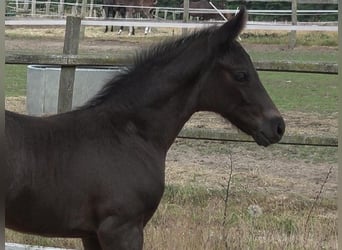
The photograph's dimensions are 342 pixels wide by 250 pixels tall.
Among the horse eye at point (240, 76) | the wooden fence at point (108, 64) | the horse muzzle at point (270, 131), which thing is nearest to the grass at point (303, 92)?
the wooden fence at point (108, 64)

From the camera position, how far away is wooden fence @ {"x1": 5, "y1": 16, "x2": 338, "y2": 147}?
201 inches

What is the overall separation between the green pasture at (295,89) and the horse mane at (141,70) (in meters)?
6.44

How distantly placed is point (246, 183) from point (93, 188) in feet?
10.5

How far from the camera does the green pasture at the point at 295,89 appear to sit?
34.7 ft

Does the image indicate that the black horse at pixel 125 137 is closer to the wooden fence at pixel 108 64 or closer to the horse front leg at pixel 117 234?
the horse front leg at pixel 117 234

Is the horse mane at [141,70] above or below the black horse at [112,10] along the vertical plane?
above

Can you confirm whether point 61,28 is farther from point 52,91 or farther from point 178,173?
point 178,173

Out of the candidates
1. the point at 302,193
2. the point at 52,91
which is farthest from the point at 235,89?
the point at 52,91

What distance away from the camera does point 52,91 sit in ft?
27.9

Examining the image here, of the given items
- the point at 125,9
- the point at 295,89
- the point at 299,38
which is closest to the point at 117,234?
the point at 295,89

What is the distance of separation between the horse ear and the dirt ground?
5.93 feet

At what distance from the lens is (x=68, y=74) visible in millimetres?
5395

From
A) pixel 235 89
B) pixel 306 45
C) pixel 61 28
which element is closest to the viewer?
pixel 235 89

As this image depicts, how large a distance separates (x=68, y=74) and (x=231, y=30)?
6.51 ft
